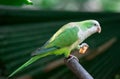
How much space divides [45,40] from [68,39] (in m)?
1.22

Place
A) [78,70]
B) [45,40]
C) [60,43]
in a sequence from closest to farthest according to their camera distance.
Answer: [78,70], [60,43], [45,40]

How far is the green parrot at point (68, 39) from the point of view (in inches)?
22.9

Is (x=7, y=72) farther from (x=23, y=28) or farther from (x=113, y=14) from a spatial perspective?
(x=113, y=14)

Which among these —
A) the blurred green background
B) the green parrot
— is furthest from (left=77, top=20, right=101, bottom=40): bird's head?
the blurred green background

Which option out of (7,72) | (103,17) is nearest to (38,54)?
(7,72)

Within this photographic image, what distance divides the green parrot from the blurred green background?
0.93 m

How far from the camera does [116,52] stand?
2.05m

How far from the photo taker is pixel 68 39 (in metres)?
0.63

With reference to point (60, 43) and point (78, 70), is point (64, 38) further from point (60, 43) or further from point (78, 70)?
point (78, 70)

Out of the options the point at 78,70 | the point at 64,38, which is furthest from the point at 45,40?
the point at 78,70

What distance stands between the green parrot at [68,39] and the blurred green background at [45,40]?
36.8 inches

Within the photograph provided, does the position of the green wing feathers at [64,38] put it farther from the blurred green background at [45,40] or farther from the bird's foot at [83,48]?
the blurred green background at [45,40]

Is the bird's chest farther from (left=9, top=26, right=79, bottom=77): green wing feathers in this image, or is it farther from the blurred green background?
the blurred green background

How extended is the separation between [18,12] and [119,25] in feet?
2.06
